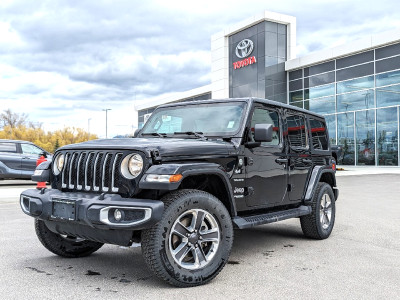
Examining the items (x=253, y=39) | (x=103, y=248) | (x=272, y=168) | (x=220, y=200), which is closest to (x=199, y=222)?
(x=220, y=200)

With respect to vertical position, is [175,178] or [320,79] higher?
[320,79]

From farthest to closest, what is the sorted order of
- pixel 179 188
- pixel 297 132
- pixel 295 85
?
pixel 295 85, pixel 297 132, pixel 179 188

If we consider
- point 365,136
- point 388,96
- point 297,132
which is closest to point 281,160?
point 297,132

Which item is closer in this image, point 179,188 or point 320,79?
point 179,188

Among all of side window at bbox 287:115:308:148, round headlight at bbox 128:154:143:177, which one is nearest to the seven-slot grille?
round headlight at bbox 128:154:143:177

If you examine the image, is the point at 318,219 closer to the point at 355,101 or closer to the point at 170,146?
the point at 170,146

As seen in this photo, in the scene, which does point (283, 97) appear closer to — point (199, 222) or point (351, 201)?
point (351, 201)

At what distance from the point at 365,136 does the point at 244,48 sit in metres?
11.4

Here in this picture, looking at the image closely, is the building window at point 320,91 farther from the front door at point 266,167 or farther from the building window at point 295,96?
the front door at point 266,167

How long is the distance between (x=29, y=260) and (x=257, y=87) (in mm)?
30339

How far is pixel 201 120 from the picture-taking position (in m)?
5.55

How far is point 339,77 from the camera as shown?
102 feet

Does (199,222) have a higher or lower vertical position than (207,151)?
lower

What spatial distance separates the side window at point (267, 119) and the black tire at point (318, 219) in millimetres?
1231
